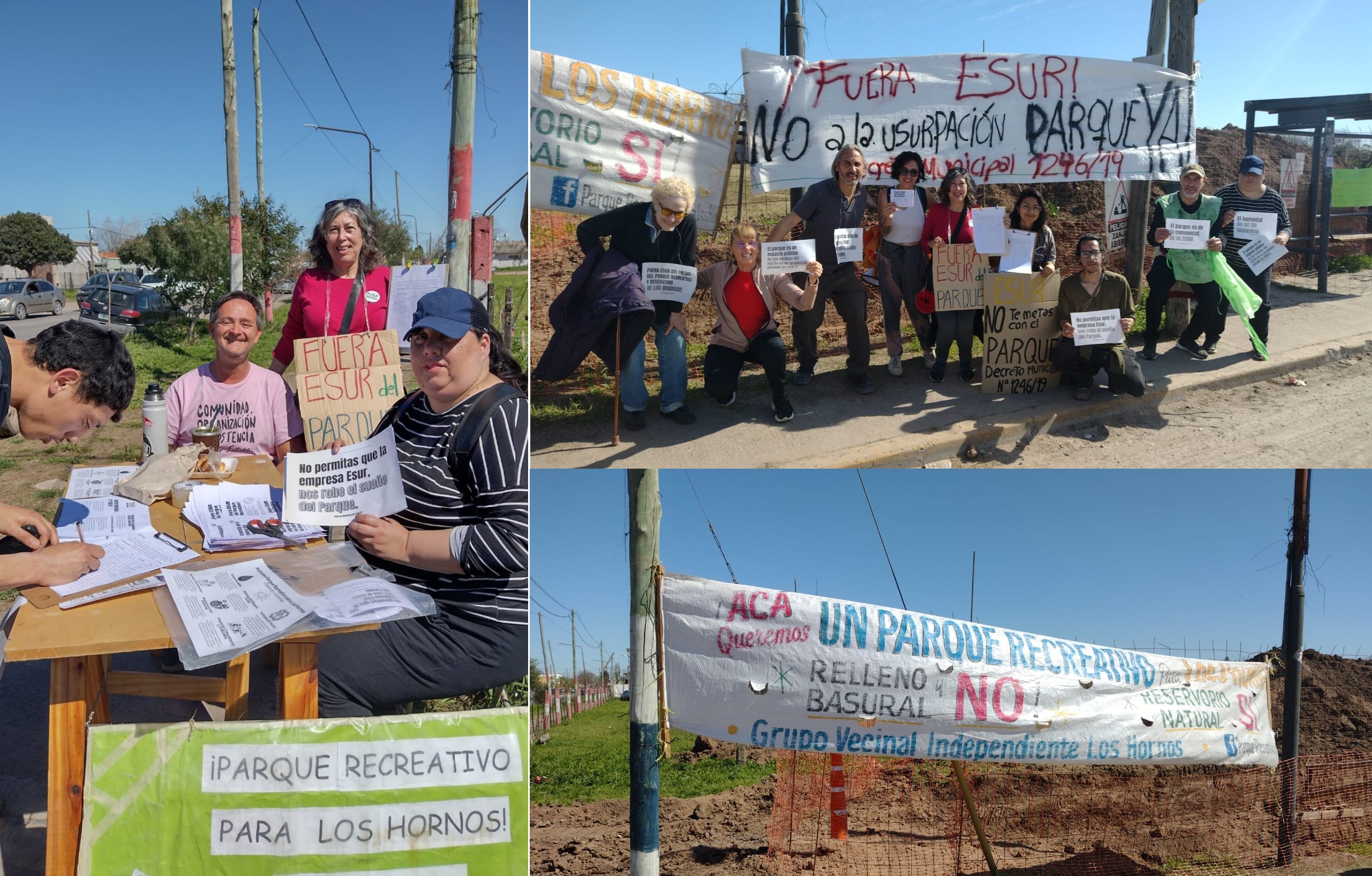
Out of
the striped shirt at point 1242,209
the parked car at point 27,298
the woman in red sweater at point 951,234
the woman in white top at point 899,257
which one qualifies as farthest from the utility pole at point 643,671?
the parked car at point 27,298

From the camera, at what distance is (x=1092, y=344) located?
23.1 ft

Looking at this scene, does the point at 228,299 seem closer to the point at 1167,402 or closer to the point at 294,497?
the point at 294,497

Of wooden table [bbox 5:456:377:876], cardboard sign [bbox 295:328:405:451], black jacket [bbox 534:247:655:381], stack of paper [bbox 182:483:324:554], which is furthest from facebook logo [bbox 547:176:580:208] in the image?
wooden table [bbox 5:456:377:876]

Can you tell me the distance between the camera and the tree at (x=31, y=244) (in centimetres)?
3738

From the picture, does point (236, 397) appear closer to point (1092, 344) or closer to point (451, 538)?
point (451, 538)

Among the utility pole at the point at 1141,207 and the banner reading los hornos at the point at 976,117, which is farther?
the utility pole at the point at 1141,207

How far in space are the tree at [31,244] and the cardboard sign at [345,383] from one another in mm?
40387

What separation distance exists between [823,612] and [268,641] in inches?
130

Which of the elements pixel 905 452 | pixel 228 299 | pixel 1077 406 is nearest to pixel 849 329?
pixel 905 452

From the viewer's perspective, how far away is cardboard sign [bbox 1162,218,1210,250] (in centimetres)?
760

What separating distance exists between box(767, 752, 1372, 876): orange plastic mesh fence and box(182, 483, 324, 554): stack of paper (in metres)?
3.97

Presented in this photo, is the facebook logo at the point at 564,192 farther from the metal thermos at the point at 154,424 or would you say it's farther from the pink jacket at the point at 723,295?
the metal thermos at the point at 154,424

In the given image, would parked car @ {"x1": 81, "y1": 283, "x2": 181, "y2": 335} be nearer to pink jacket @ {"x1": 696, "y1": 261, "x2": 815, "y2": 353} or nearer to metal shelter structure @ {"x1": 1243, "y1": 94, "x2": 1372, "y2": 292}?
pink jacket @ {"x1": 696, "y1": 261, "x2": 815, "y2": 353}

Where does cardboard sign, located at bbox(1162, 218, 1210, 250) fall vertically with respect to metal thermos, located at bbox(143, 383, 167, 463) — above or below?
above
